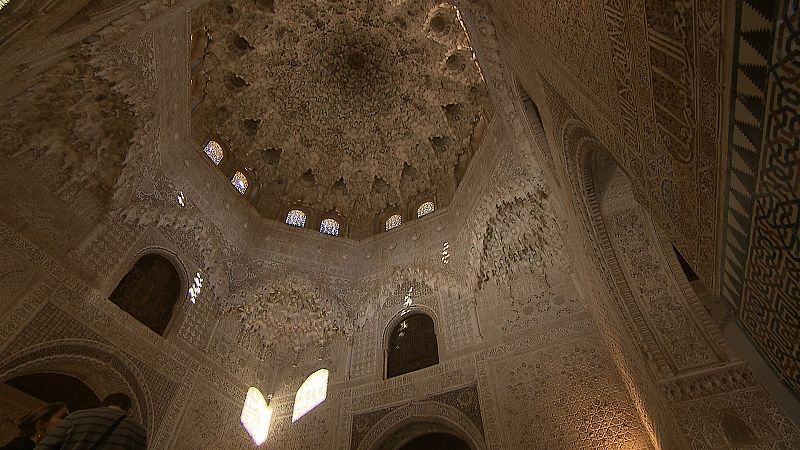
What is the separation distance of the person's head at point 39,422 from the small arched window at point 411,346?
195 inches

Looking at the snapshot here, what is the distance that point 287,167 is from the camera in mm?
9180

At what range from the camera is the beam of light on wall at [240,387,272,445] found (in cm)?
646

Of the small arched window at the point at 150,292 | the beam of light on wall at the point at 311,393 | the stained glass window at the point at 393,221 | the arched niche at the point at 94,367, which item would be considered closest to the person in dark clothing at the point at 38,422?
the arched niche at the point at 94,367

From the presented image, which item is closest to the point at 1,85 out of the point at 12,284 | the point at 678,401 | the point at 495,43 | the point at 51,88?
the point at 51,88

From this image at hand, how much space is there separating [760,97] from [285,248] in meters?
7.75

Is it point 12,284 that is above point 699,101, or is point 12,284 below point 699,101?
above

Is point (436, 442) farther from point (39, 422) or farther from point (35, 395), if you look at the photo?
point (35, 395)

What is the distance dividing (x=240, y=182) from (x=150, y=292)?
Result: 2.97m

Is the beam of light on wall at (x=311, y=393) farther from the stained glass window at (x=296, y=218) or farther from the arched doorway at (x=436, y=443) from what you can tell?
the stained glass window at (x=296, y=218)

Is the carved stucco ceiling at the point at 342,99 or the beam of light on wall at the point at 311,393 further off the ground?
the carved stucco ceiling at the point at 342,99

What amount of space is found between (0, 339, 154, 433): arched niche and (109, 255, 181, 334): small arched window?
648 millimetres

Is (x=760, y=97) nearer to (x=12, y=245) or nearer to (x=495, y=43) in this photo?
(x=495, y=43)

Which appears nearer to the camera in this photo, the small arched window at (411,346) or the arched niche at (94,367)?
the arched niche at (94,367)

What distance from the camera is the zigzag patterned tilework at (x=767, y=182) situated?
125 cm
